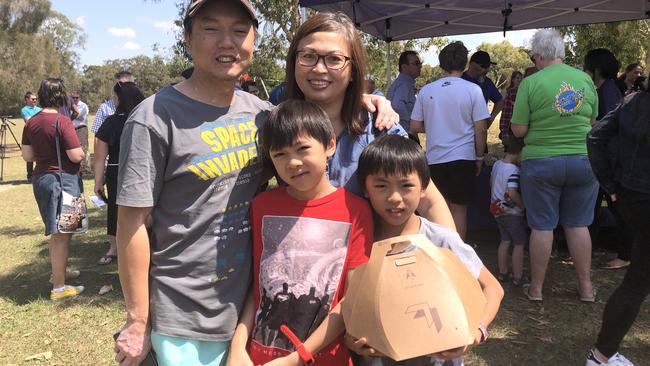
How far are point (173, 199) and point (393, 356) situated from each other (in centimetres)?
78

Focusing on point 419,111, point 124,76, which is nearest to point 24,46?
point 124,76

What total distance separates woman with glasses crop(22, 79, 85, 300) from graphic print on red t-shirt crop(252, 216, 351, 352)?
3696 mm

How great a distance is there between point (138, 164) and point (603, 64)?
462 centimetres

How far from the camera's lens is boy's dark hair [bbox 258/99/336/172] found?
57.9 inches

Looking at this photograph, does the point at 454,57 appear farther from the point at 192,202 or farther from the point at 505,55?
the point at 505,55

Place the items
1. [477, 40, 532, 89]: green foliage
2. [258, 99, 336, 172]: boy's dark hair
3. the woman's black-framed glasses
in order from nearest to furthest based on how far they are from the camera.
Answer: [258, 99, 336, 172]: boy's dark hair
the woman's black-framed glasses
[477, 40, 532, 89]: green foliage

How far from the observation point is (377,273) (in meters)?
1.30

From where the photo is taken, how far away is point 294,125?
57.9 inches

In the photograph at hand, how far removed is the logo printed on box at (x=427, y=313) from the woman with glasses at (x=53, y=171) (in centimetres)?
415

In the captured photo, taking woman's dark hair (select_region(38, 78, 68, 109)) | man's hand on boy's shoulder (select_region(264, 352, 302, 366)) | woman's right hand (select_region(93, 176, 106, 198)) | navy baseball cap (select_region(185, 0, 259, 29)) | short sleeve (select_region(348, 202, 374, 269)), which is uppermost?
navy baseball cap (select_region(185, 0, 259, 29))

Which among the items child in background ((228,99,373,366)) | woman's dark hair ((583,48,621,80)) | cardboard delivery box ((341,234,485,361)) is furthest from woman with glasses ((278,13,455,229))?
woman's dark hair ((583,48,621,80))

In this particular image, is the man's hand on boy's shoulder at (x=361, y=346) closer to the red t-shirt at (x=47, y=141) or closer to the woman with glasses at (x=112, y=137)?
the woman with glasses at (x=112, y=137)

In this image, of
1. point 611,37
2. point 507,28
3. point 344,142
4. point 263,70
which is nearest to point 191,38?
point 344,142

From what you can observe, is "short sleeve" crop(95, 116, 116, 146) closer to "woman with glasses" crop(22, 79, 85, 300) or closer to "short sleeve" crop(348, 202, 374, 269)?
"woman with glasses" crop(22, 79, 85, 300)
